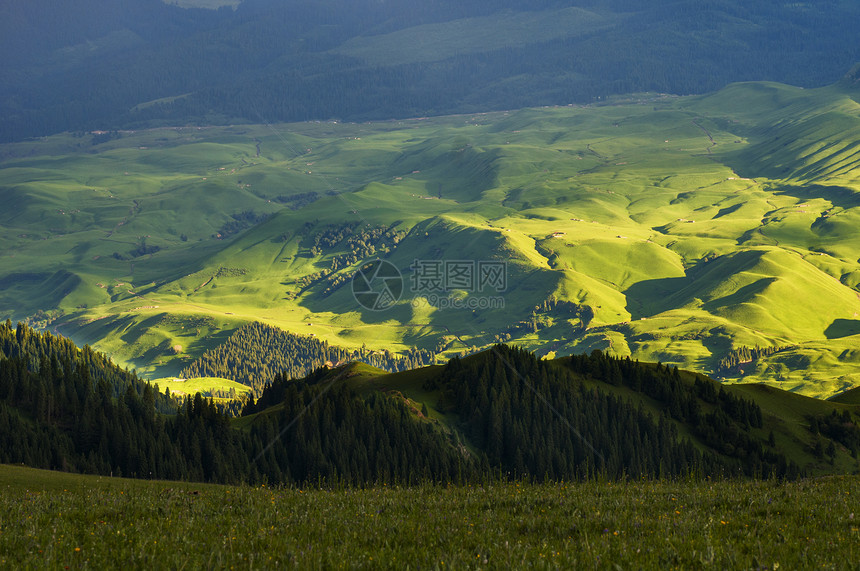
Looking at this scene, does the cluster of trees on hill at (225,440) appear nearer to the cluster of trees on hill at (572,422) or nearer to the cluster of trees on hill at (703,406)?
the cluster of trees on hill at (572,422)

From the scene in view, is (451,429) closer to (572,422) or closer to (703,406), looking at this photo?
(572,422)

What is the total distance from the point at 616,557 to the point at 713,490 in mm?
14606

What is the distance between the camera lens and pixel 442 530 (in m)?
22.2

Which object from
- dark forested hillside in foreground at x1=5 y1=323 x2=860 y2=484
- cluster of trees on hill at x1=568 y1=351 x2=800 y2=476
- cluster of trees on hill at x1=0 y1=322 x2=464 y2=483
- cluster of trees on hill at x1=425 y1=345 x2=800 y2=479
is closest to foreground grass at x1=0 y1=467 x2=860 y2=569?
cluster of trees on hill at x1=0 y1=322 x2=464 y2=483

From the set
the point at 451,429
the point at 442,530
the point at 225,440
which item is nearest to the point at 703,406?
the point at 451,429

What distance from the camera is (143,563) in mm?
18922

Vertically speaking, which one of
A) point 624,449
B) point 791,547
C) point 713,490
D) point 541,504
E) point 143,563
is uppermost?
point 143,563

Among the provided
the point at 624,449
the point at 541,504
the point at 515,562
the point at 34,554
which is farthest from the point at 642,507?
the point at 624,449

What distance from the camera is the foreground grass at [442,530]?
18.7 meters

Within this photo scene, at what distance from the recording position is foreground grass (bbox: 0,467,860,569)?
18719 mm

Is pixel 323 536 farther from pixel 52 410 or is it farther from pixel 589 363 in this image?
pixel 52 410

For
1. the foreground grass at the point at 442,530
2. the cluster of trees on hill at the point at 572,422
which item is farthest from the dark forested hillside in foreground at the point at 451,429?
the foreground grass at the point at 442,530

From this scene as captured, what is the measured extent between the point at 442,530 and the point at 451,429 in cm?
11182

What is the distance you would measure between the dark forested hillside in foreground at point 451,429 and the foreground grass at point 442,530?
88.2m
